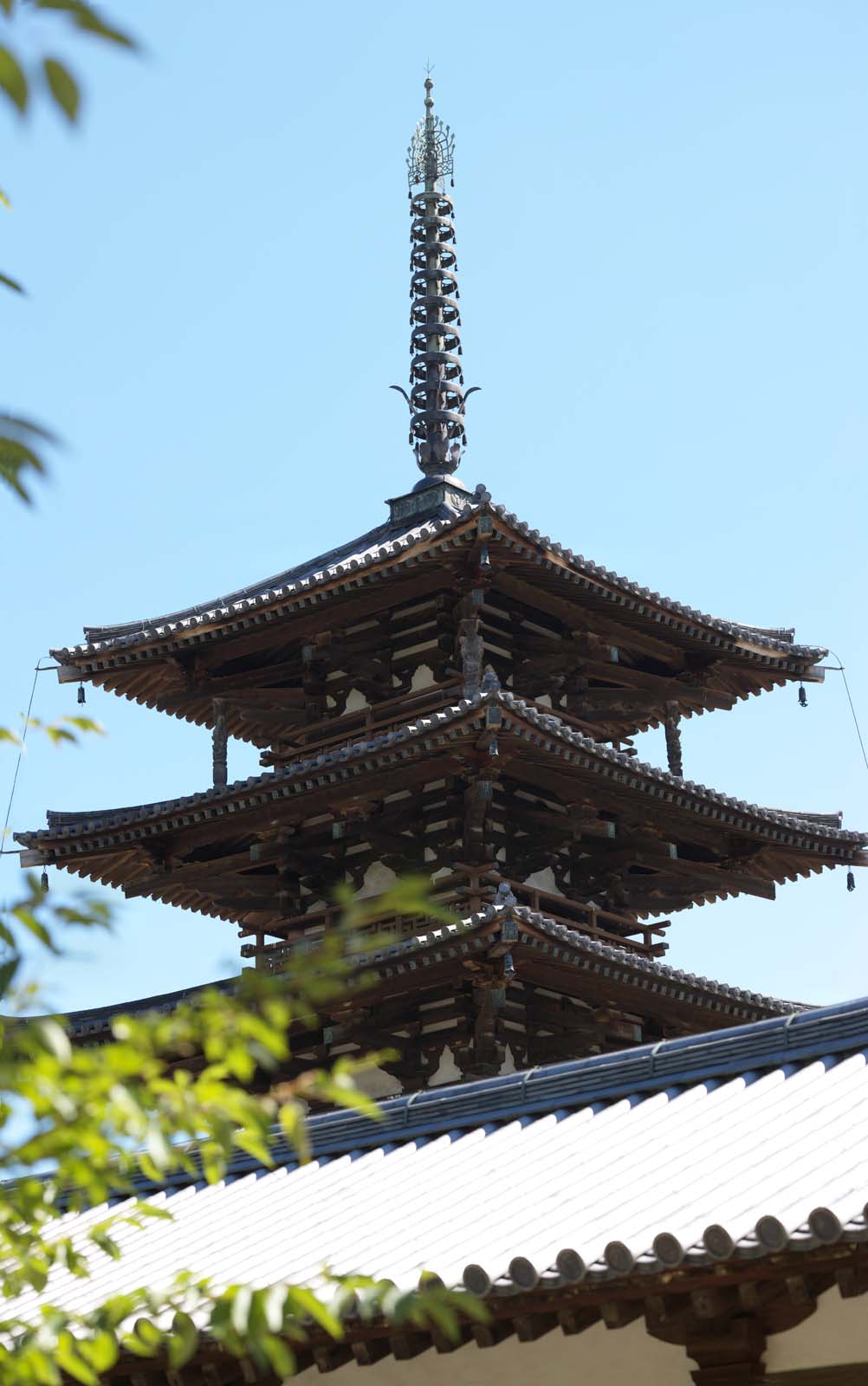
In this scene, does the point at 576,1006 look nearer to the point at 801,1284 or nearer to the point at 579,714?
the point at 579,714

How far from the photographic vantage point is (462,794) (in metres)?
20.0

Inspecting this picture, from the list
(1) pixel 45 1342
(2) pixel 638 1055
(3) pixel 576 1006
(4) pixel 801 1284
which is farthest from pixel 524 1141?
(3) pixel 576 1006

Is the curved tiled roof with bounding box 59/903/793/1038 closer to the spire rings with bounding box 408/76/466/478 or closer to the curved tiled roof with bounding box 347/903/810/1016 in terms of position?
the curved tiled roof with bounding box 347/903/810/1016

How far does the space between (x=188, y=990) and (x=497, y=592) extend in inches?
219

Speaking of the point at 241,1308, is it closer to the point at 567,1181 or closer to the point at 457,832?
the point at 567,1181

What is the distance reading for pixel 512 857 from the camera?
802 inches

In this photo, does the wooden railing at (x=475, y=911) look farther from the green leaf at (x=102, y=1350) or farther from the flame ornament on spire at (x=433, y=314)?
A: the green leaf at (x=102, y=1350)

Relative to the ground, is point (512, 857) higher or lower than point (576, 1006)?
higher

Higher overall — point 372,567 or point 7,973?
point 372,567

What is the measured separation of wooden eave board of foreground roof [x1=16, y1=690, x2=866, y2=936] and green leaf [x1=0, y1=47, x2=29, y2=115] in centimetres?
1524

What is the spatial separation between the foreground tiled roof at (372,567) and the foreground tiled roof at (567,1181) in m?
9.03

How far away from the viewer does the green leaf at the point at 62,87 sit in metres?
3.11

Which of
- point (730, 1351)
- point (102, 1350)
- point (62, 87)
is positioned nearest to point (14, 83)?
point (62, 87)

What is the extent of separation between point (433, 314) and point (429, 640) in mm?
6039
